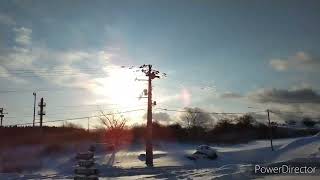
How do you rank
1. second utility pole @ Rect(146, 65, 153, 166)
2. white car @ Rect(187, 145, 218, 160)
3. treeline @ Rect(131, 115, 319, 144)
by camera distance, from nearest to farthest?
1. second utility pole @ Rect(146, 65, 153, 166)
2. white car @ Rect(187, 145, 218, 160)
3. treeline @ Rect(131, 115, 319, 144)

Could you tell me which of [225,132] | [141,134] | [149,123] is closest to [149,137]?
[149,123]

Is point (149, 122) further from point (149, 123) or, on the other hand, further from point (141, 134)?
point (141, 134)

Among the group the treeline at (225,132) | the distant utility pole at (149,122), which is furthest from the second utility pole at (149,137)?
the treeline at (225,132)

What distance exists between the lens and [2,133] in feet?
263

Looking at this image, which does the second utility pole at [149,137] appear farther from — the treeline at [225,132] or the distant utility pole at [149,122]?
the treeline at [225,132]

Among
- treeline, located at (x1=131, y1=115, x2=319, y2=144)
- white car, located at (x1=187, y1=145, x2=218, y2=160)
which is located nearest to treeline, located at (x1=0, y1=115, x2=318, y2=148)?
treeline, located at (x1=131, y1=115, x2=319, y2=144)

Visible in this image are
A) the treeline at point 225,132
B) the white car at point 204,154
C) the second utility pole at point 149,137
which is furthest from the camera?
the treeline at point 225,132

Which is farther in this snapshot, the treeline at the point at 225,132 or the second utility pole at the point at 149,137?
the treeline at the point at 225,132

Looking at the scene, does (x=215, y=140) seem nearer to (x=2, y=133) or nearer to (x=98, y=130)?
(x=98, y=130)

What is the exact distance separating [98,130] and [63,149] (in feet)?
67.5

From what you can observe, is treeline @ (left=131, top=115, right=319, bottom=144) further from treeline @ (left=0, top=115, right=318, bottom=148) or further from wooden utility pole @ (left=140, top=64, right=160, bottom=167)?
wooden utility pole @ (left=140, top=64, right=160, bottom=167)

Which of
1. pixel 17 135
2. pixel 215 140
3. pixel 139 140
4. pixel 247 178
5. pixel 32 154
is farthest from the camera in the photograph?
pixel 215 140

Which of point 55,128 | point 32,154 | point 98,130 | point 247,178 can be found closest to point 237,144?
point 98,130

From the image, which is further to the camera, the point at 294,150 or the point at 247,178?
the point at 294,150
